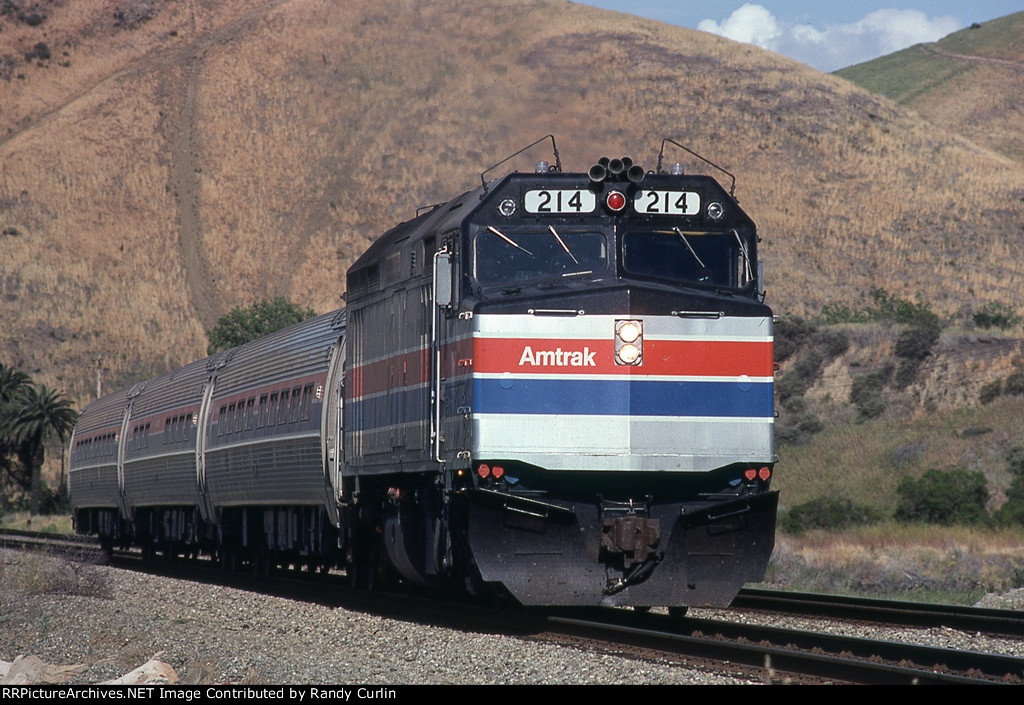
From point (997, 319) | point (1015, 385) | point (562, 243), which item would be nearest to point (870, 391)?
point (1015, 385)

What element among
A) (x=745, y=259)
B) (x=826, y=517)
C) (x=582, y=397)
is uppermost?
(x=745, y=259)

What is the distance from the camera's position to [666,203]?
43.9 feet

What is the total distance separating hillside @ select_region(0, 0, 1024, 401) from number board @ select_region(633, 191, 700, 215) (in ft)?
203

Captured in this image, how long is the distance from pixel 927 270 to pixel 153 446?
6375cm

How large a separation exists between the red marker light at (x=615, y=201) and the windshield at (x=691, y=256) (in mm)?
281

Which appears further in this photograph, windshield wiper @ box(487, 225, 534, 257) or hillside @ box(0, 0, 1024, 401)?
hillside @ box(0, 0, 1024, 401)

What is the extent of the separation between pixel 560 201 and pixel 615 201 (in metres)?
0.53

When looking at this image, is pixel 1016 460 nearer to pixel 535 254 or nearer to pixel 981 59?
pixel 535 254

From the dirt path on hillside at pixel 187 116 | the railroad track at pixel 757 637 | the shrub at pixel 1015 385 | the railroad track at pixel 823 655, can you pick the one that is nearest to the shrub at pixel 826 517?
the railroad track at pixel 757 637

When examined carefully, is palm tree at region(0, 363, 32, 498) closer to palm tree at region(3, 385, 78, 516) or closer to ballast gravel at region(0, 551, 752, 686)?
palm tree at region(3, 385, 78, 516)

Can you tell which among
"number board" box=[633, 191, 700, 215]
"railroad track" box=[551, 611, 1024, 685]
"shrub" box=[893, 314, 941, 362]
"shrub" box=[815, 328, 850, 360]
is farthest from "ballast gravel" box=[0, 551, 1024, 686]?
"shrub" box=[815, 328, 850, 360]

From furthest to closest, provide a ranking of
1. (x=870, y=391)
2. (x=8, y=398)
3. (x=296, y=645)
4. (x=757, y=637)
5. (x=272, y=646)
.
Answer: (x=8, y=398)
(x=870, y=391)
(x=296, y=645)
(x=272, y=646)
(x=757, y=637)

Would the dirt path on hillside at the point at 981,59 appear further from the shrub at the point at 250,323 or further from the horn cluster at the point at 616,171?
the horn cluster at the point at 616,171

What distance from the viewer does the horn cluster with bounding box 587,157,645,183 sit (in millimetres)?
13227
